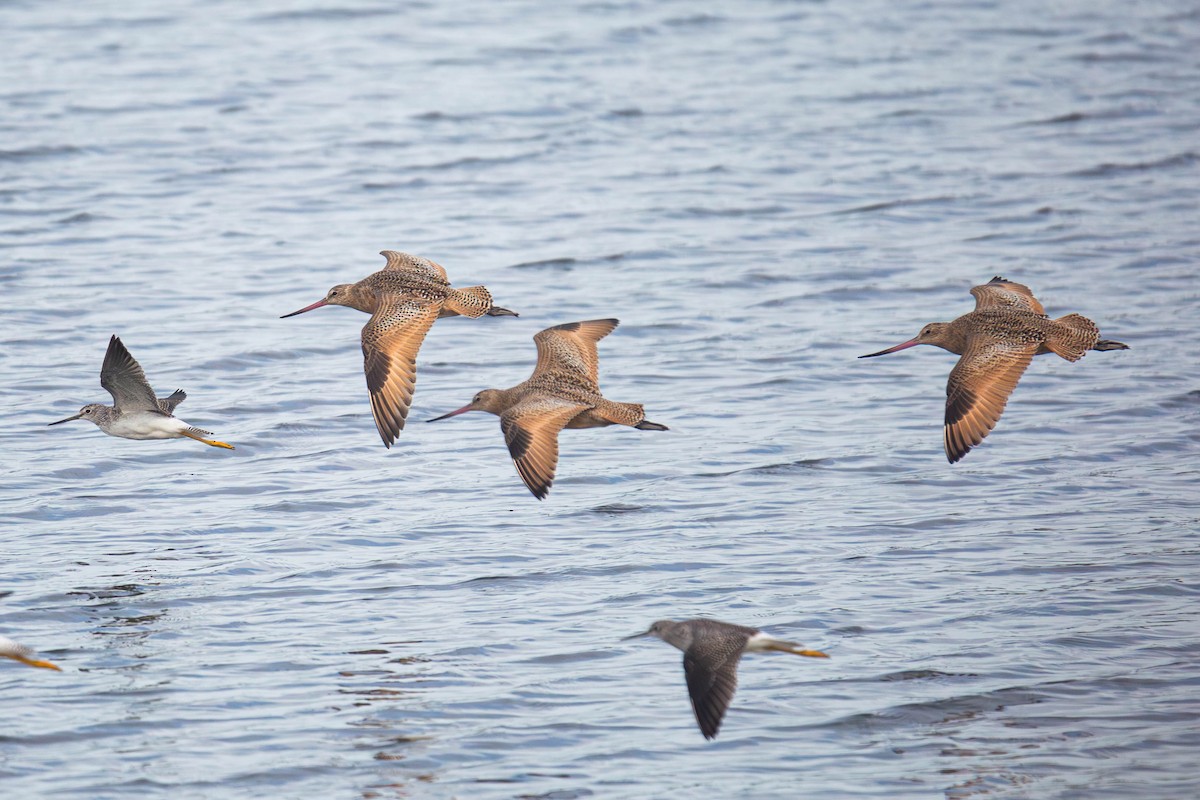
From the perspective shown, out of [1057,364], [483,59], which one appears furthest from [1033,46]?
[1057,364]

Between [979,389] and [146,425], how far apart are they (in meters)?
5.07

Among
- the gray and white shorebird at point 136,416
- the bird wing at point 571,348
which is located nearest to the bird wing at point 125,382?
the gray and white shorebird at point 136,416

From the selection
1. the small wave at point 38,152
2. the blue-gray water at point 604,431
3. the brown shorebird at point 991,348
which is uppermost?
the brown shorebird at point 991,348

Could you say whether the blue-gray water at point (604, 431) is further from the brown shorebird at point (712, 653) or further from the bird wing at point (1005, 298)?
the bird wing at point (1005, 298)

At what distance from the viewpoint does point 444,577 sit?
9883mm

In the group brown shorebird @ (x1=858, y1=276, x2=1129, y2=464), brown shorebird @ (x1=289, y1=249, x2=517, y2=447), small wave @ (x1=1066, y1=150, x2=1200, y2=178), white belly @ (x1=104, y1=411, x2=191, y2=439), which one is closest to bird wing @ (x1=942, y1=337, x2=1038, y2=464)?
brown shorebird @ (x1=858, y1=276, x2=1129, y2=464)

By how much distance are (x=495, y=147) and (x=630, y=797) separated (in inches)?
539

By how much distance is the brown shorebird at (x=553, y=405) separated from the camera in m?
9.45

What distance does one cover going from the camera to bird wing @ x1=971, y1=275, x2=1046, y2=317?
11.1 m

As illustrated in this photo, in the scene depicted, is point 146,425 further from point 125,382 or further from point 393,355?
point 393,355

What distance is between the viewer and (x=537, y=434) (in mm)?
9594

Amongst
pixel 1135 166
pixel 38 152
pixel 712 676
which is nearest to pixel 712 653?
pixel 712 676

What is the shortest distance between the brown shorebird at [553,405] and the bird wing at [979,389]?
167 cm

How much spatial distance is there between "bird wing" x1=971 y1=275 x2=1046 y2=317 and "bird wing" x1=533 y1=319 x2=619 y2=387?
2351mm
